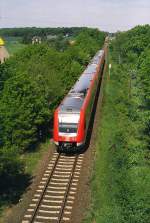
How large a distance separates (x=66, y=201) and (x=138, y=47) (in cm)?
7994

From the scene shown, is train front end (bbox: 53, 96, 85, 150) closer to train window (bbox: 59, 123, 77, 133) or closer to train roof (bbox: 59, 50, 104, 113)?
train window (bbox: 59, 123, 77, 133)

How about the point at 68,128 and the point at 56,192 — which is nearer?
the point at 56,192

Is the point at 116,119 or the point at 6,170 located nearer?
the point at 6,170

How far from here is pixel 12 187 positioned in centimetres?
2536

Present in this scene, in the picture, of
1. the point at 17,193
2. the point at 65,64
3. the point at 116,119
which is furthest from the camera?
the point at 65,64

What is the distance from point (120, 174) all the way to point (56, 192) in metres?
4.22

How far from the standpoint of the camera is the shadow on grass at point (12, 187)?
78.0 ft

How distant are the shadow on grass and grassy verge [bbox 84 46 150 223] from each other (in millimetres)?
4606

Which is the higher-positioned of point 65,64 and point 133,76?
point 65,64

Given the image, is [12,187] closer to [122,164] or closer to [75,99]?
[122,164]

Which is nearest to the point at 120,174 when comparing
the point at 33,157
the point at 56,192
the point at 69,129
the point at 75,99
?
the point at 56,192

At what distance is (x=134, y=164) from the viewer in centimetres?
2756

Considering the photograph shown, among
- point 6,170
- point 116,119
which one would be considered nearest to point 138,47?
point 116,119

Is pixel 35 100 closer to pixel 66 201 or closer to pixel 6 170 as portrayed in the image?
pixel 6 170
